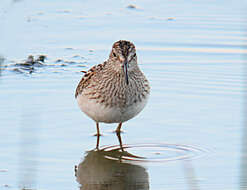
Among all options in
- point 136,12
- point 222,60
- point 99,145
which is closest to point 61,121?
point 99,145

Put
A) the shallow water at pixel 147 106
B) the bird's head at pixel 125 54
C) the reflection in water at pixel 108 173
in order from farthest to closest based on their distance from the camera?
the bird's head at pixel 125 54
the shallow water at pixel 147 106
the reflection in water at pixel 108 173

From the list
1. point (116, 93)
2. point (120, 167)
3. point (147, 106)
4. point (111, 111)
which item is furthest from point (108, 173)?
point (147, 106)

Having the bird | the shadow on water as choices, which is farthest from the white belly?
the shadow on water

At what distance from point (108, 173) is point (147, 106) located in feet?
7.68

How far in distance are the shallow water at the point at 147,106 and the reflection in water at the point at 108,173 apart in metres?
0.01

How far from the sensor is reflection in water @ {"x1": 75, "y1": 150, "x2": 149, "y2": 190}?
6.35 metres

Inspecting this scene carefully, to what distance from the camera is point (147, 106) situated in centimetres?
895

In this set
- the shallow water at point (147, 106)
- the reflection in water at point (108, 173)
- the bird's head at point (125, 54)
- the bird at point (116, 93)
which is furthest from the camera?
the bird at point (116, 93)

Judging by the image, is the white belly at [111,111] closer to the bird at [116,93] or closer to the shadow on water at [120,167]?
the bird at [116,93]

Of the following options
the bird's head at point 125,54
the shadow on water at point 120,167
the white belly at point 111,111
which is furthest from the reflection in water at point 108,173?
the bird's head at point 125,54

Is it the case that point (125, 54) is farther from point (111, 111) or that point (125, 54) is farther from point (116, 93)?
point (111, 111)

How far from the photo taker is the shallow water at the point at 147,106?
21.7ft

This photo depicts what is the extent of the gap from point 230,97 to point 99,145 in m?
2.51

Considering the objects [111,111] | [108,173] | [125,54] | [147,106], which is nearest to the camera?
[108,173]
